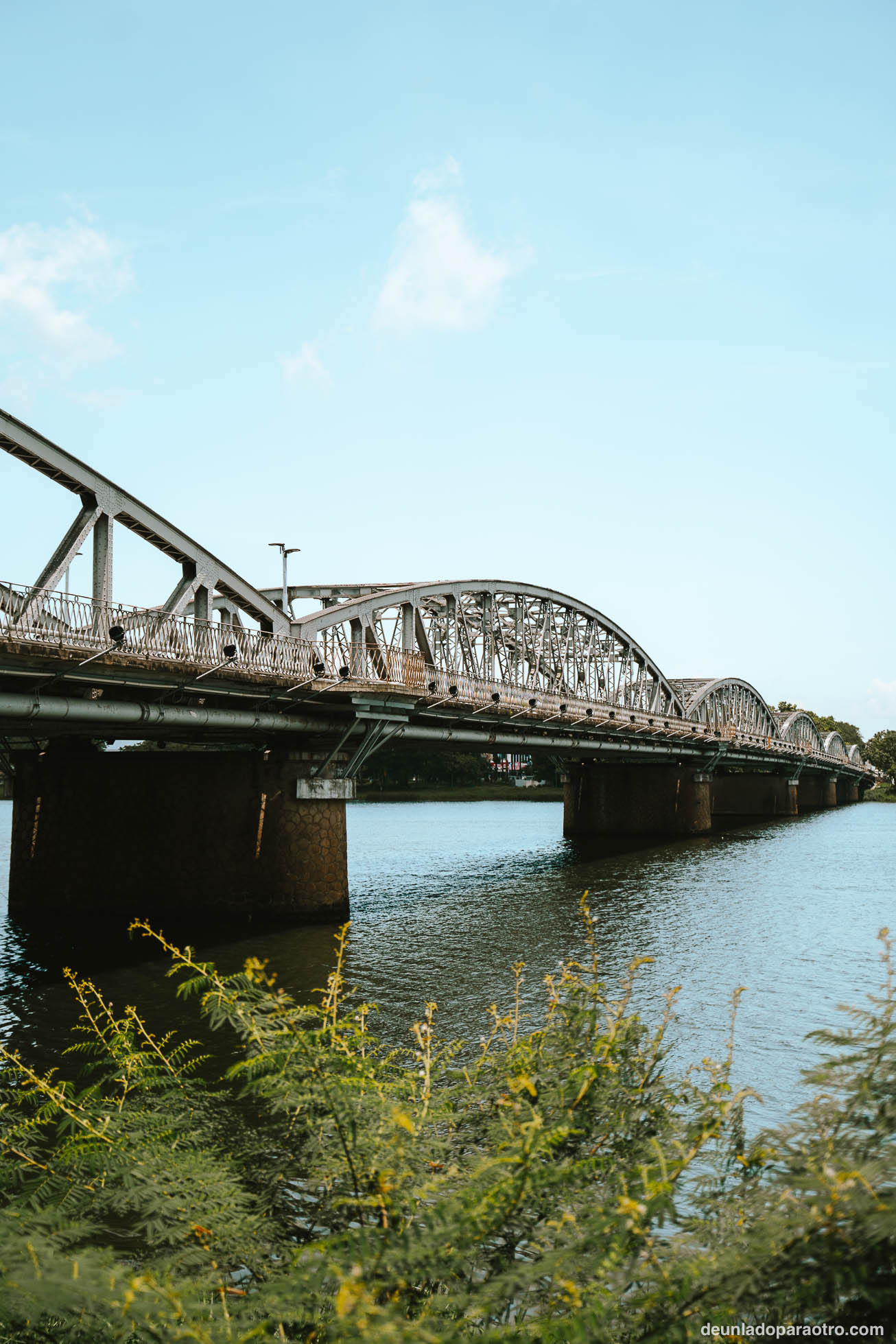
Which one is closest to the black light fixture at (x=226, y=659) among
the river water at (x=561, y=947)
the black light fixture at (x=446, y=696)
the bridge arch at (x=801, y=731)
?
the river water at (x=561, y=947)

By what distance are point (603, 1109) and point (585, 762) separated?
71778mm

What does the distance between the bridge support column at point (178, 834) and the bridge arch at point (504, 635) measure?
16.8ft

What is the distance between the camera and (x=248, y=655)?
27.8 meters

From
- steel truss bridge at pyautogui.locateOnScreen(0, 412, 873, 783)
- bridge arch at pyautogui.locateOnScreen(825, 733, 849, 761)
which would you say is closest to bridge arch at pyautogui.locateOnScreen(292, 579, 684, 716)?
steel truss bridge at pyautogui.locateOnScreen(0, 412, 873, 783)

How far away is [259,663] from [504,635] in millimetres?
29860

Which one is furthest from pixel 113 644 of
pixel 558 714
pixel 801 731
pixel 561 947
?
pixel 801 731

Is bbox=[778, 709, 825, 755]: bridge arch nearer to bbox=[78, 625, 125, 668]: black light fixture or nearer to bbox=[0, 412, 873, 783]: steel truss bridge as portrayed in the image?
bbox=[0, 412, 873, 783]: steel truss bridge

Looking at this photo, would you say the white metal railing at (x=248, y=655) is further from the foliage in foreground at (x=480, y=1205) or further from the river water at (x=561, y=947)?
the foliage in foreground at (x=480, y=1205)

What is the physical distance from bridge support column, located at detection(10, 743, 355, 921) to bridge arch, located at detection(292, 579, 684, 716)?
16.8ft

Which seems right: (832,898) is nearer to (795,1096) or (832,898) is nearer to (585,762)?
(795,1096)

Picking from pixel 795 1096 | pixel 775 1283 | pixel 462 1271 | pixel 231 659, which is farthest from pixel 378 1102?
pixel 231 659

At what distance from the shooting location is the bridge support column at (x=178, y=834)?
104 ft

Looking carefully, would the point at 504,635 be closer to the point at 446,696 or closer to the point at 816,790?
the point at 446,696

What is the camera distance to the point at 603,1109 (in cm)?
581
